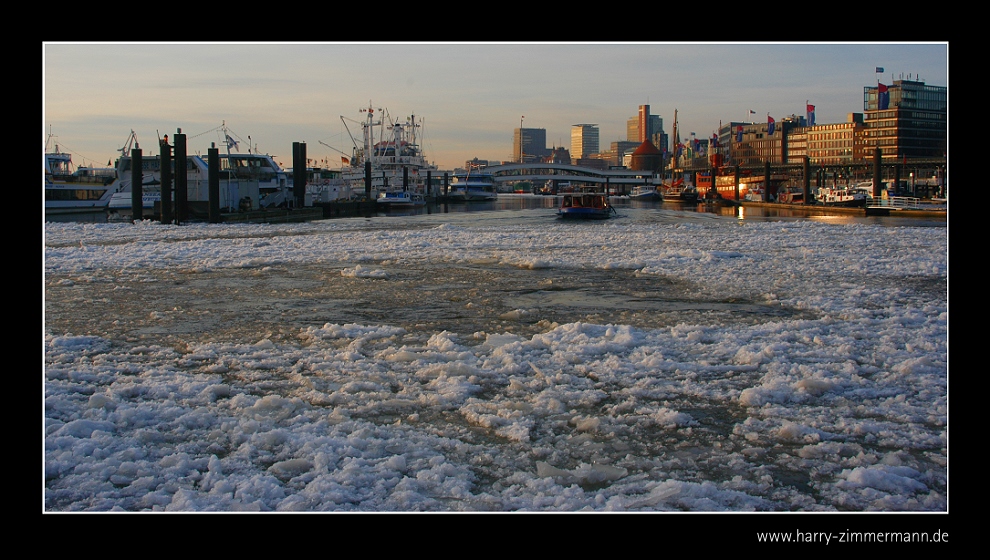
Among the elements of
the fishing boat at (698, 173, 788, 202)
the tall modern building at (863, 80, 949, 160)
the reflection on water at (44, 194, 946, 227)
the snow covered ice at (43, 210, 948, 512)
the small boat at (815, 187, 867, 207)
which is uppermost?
the tall modern building at (863, 80, 949, 160)

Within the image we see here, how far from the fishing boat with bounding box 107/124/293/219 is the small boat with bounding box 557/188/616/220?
2154 cm

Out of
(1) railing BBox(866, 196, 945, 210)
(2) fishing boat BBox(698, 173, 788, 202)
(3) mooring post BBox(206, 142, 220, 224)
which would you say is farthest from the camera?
(2) fishing boat BBox(698, 173, 788, 202)

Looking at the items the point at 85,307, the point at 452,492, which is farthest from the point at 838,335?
the point at 85,307

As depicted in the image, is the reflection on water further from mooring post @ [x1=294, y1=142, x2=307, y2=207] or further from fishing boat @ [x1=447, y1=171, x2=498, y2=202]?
fishing boat @ [x1=447, y1=171, x2=498, y2=202]

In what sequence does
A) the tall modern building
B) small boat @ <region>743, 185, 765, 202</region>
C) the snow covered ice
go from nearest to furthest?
the snow covered ice < small boat @ <region>743, 185, 765, 202</region> < the tall modern building

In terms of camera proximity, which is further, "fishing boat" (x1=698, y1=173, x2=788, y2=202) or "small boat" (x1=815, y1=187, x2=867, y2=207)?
"fishing boat" (x1=698, y1=173, x2=788, y2=202)

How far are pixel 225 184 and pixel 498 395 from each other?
53453mm

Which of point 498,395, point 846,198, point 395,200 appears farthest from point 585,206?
point 498,395

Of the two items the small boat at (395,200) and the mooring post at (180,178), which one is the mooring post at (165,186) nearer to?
the mooring post at (180,178)

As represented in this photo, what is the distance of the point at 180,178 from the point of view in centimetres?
4356

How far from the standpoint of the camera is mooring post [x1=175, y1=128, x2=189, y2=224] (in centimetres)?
4219

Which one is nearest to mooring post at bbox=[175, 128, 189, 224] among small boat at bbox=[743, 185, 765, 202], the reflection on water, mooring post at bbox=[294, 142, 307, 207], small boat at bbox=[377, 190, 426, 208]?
the reflection on water

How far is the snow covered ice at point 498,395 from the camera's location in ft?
18.4

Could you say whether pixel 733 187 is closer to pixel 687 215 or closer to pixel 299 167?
pixel 687 215
